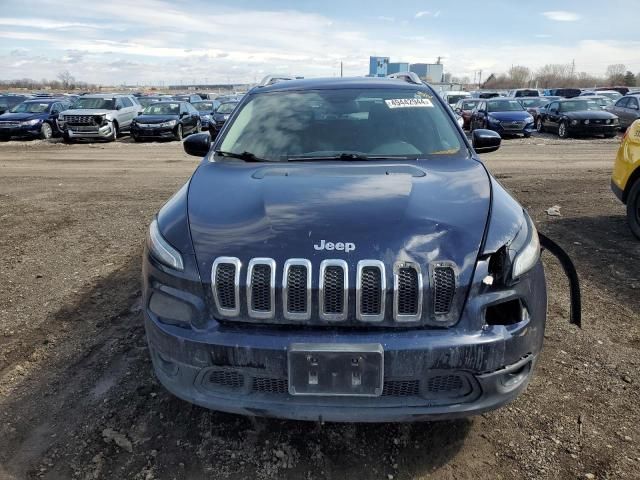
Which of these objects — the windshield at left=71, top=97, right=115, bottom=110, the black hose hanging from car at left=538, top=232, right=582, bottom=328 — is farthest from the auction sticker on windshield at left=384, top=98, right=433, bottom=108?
the windshield at left=71, top=97, right=115, bottom=110

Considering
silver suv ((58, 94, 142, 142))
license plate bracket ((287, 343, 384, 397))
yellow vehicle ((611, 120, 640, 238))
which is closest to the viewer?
license plate bracket ((287, 343, 384, 397))

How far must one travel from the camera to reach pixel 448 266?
7.20 ft

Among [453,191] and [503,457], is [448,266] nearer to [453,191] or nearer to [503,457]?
[453,191]

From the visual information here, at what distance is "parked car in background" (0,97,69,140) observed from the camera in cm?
1962

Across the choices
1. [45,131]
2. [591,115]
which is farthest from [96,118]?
[591,115]

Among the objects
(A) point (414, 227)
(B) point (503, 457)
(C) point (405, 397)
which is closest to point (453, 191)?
(A) point (414, 227)

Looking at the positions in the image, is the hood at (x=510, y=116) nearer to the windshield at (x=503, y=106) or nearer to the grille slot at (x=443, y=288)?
the windshield at (x=503, y=106)

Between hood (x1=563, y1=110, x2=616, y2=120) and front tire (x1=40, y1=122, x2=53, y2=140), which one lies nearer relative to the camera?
hood (x1=563, y1=110, x2=616, y2=120)

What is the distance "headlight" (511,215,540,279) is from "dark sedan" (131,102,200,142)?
18.5 meters

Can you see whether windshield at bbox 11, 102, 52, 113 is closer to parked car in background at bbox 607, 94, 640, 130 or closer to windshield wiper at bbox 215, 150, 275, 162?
windshield wiper at bbox 215, 150, 275, 162

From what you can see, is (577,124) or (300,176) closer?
(300,176)

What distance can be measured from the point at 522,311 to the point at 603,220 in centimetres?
540

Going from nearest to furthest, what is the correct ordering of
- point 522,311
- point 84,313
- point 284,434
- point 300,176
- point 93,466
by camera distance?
point 522,311
point 93,466
point 284,434
point 300,176
point 84,313

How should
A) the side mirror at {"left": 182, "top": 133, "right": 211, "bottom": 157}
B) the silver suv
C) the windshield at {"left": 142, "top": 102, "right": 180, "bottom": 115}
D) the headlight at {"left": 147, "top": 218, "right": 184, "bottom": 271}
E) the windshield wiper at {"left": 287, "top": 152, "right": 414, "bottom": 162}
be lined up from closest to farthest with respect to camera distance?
the headlight at {"left": 147, "top": 218, "right": 184, "bottom": 271}
the windshield wiper at {"left": 287, "top": 152, "right": 414, "bottom": 162}
the side mirror at {"left": 182, "top": 133, "right": 211, "bottom": 157}
the silver suv
the windshield at {"left": 142, "top": 102, "right": 180, "bottom": 115}
